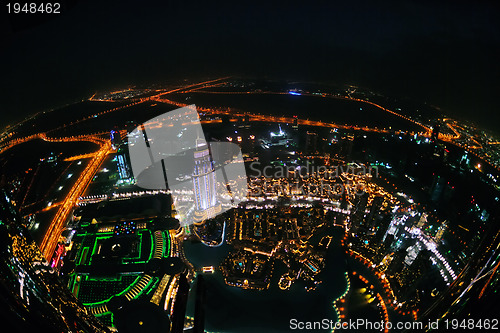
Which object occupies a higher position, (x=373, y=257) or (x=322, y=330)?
(x=373, y=257)

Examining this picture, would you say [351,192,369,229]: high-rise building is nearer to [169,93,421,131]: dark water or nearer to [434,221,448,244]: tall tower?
[434,221,448,244]: tall tower

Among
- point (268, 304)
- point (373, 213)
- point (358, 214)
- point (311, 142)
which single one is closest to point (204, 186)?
point (268, 304)

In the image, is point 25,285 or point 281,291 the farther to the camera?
point 281,291

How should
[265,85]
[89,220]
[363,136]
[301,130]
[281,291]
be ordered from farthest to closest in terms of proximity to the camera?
[265,85], [301,130], [363,136], [89,220], [281,291]

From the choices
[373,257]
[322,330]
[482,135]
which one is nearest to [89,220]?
[322,330]

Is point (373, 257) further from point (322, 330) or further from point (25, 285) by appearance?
point (25, 285)

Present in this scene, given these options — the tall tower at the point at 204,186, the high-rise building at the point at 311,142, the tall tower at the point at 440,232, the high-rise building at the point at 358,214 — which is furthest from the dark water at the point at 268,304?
the high-rise building at the point at 311,142

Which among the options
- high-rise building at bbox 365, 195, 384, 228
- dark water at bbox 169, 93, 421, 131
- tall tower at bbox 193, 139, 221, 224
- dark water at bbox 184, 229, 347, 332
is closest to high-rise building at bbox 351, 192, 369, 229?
high-rise building at bbox 365, 195, 384, 228

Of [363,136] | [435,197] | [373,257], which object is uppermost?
[363,136]
